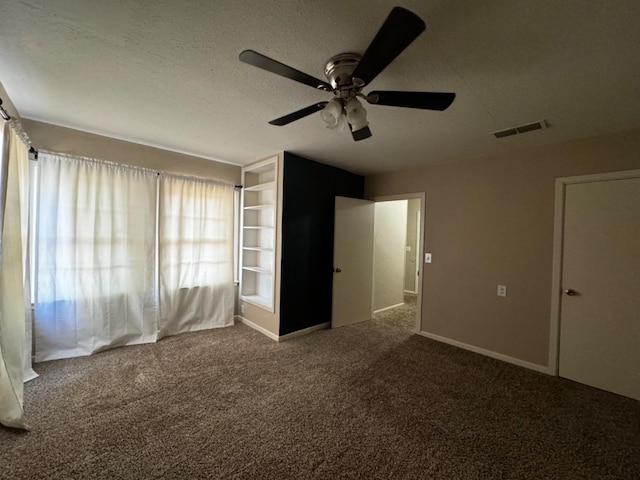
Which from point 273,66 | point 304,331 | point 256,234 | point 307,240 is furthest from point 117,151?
point 304,331

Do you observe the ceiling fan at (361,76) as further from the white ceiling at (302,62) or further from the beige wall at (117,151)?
the beige wall at (117,151)

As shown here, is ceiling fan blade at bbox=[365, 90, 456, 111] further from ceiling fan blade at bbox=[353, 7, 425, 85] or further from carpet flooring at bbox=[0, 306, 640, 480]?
carpet flooring at bbox=[0, 306, 640, 480]

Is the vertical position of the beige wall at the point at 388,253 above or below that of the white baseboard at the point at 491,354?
Result: above

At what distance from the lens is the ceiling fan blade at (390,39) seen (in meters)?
0.94

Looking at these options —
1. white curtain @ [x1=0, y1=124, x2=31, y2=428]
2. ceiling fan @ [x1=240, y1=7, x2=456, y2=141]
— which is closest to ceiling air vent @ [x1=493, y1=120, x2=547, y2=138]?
ceiling fan @ [x1=240, y1=7, x2=456, y2=141]

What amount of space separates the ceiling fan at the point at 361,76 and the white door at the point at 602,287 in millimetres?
2209

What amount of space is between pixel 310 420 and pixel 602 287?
2930 mm

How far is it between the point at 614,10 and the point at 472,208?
2.29 metres

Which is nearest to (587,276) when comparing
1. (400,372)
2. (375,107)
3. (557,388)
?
(557,388)

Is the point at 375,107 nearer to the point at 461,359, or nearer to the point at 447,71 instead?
the point at 447,71

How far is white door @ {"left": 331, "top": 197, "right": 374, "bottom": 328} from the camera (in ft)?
12.6

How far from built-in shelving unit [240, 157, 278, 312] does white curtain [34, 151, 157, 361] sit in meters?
1.22

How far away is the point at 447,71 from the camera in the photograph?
5.28ft

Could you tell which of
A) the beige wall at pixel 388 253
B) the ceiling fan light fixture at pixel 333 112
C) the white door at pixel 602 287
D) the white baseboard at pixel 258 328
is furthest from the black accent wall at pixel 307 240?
the white door at pixel 602 287
